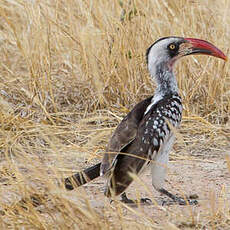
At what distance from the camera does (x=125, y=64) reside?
4816mm

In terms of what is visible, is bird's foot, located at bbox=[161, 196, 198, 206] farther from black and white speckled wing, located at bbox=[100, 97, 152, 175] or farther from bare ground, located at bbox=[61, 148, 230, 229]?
black and white speckled wing, located at bbox=[100, 97, 152, 175]

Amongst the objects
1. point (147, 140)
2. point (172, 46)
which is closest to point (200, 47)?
point (172, 46)

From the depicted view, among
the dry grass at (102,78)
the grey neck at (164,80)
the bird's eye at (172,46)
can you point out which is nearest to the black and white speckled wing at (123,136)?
the grey neck at (164,80)

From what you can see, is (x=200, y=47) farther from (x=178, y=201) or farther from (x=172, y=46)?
(x=178, y=201)

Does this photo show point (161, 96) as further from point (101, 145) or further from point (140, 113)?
point (101, 145)

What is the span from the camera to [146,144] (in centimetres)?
350

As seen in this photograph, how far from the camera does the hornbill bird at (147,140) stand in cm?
341

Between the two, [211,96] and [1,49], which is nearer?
[211,96]

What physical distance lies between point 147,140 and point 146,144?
0.02 metres

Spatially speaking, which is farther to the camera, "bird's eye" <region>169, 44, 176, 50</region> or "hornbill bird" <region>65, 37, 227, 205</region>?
"bird's eye" <region>169, 44, 176, 50</region>

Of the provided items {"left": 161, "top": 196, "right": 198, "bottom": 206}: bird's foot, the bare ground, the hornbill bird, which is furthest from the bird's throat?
{"left": 161, "top": 196, "right": 198, "bottom": 206}: bird's foot

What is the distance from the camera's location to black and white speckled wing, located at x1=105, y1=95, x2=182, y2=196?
338 cm

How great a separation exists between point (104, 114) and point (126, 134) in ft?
4.48

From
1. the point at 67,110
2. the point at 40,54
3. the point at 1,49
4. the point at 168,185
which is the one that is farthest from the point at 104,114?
the point at 1,49
